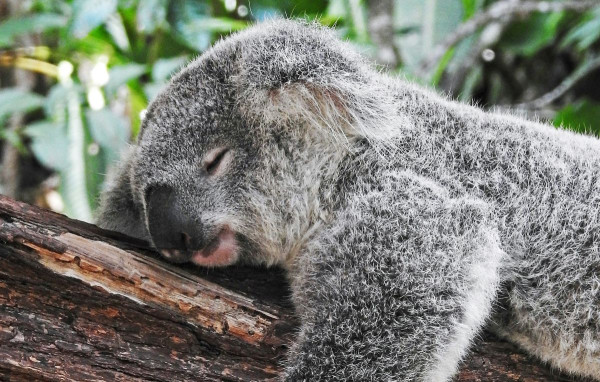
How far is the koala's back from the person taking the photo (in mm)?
2037

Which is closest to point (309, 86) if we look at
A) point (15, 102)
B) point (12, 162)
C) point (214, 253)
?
point (214, 253)

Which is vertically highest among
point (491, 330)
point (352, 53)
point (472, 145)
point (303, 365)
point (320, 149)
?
point (352, 53)

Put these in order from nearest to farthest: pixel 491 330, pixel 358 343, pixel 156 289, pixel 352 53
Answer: pixel 358 343
pixel 156 289
pixel 491 330
pixel 352 53

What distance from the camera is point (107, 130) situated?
11.3 ft

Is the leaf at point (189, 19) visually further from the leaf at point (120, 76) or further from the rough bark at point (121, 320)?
the rough bark at point (121, 320)

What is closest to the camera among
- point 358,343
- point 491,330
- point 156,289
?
point 358,343

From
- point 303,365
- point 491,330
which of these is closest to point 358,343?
point 303,365

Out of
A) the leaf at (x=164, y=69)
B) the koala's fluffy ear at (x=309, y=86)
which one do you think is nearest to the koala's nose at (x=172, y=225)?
the koala's fluffy ear at (x=309, y=86)

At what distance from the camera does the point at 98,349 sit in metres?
1.88

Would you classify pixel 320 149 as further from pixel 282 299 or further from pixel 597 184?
pixel 597 184

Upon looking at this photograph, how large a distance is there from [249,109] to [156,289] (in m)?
0.66

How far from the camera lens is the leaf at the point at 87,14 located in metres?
3.03

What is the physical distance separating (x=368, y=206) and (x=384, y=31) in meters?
2.76

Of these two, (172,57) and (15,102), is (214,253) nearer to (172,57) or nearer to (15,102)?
(15,102)
